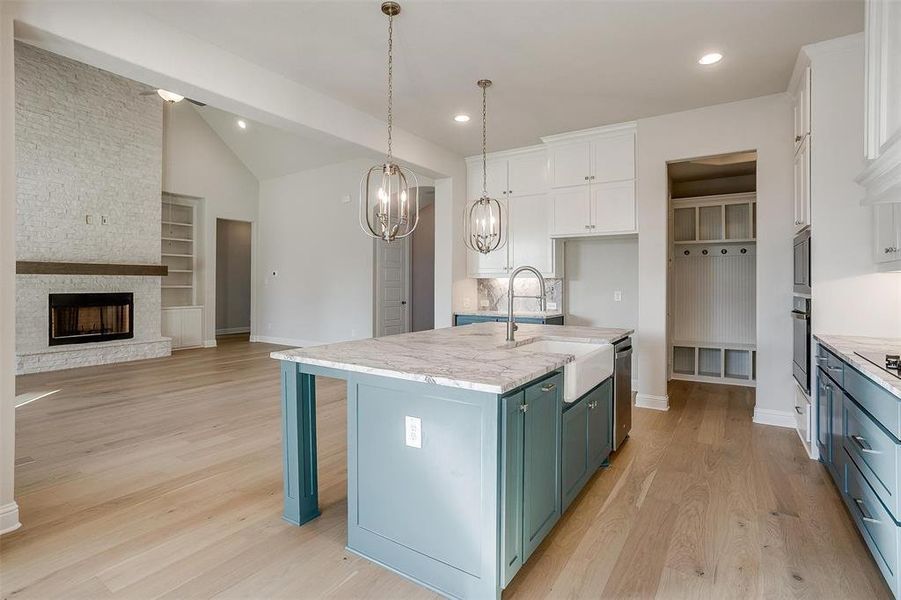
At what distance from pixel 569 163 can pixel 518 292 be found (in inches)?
68.8

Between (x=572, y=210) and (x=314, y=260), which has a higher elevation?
(x=572, y=210)

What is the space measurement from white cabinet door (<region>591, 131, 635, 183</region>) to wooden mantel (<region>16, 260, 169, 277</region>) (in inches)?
254

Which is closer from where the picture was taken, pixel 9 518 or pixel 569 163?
pixel 9 518

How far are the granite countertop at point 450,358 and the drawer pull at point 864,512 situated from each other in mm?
1377

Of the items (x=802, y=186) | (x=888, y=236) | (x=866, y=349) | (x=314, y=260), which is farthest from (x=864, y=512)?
(x=314, y=260)

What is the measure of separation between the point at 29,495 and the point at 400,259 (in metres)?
5.65

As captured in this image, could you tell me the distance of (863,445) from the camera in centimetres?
205

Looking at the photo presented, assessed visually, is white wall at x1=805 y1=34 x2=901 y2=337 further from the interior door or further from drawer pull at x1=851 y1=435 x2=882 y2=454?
the interior door

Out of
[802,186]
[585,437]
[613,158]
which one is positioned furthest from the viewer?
[613,158]

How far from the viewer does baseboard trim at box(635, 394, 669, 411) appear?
452 cm

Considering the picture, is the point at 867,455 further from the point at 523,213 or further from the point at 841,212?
the point at 523,213

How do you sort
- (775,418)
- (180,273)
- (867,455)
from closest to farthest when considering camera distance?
(867,455) < (775,418) < (180,273)

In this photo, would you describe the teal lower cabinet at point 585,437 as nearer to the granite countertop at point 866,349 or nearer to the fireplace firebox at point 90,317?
the granite countertop at point 866,349

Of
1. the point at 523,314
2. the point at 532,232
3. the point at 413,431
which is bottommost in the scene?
the point at 413,431
